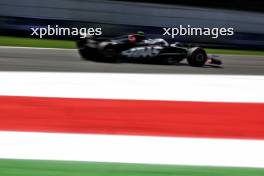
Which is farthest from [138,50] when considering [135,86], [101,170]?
[101,170]

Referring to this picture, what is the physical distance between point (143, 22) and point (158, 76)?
51cm

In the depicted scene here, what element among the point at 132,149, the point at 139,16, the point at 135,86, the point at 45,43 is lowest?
the point at 132,149

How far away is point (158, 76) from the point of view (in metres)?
4.02

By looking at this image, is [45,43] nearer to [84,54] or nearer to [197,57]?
[84,54]

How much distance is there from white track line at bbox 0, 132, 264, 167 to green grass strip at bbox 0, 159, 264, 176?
9 centimetres

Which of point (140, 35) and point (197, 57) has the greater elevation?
point (140, 35)

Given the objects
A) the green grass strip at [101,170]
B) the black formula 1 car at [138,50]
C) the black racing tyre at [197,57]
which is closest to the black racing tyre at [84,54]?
the black formula 1 car at [138,50]

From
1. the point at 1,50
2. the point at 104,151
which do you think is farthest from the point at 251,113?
the point at 1,50

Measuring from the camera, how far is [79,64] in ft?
12.8

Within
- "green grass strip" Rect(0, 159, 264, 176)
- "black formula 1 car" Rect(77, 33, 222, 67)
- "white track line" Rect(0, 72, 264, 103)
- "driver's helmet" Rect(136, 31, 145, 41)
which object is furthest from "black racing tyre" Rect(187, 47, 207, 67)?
"green grass strip" Rect(0, 159, 264, 176)

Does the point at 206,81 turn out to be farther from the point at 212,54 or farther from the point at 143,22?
the point at 143,22

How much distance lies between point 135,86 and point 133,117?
18.3 inches

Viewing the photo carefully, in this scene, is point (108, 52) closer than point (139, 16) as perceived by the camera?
No

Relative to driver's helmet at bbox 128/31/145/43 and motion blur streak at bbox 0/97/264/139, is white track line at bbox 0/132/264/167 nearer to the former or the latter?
motion blur streak at bbox 0/97/264/139
